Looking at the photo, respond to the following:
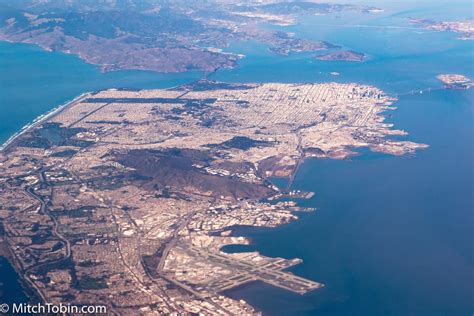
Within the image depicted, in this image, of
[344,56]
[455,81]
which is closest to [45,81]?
[344,56]

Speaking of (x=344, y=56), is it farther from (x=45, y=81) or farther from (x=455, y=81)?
(x=45, y=81)

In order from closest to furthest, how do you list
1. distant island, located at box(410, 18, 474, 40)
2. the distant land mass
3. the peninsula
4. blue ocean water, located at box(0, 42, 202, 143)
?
the peninsula, blue ocean water, located at box(0, 42, 202, 143), the distant land mass, distant island, located at box(410, 18, 474, 40)

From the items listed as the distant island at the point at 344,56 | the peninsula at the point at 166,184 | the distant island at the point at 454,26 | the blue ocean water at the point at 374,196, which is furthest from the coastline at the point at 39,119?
the distant island at the point at 454,26

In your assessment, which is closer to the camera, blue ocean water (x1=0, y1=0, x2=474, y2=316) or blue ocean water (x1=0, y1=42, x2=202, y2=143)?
blue ocean water (x1=0, y1=0, x2=474, y2=316)

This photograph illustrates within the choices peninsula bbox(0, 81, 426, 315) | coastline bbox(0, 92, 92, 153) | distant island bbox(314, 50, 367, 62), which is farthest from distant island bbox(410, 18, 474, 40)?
coastline bbox(0, 92, 92, 153)

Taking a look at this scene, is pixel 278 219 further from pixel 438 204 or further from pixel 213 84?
pixel 213 84

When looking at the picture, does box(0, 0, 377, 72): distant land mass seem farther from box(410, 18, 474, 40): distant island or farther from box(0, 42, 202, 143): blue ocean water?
box(410, 18, 474, 40): distant island
